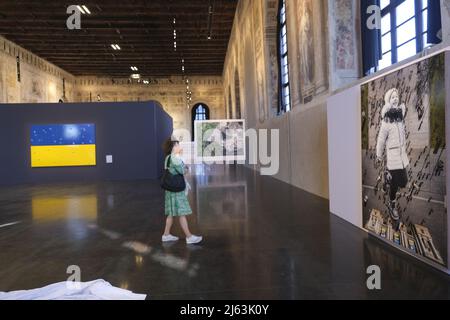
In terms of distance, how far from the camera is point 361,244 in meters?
4.63

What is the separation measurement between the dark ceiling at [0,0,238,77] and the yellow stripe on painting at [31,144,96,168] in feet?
33.5

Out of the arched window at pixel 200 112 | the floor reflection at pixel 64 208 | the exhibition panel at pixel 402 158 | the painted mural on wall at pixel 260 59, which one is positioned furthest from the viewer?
the arched window at pixel 200 112

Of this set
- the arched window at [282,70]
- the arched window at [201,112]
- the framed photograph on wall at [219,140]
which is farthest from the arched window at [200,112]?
the arched window at [282,70]

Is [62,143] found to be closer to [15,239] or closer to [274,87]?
[274,87]

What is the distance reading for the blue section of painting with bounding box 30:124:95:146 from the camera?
14.9 m

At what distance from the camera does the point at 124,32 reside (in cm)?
2623

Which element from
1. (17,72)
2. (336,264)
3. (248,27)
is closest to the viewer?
(336,264)

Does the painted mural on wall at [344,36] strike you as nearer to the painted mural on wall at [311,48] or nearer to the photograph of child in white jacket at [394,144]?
the painted mural on wall at [311,48]

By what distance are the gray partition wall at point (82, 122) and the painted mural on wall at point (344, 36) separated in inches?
347

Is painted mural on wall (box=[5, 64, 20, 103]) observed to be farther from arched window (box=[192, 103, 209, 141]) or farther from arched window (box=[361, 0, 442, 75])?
arched window (box=[361, 0, 442, 75])

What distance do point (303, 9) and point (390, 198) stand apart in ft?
23.1

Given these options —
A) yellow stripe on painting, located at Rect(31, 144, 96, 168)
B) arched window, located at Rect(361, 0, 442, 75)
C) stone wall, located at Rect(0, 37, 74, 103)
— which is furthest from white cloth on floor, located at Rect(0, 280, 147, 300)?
stone wall, located at Rect(0, 37, 74, 103)

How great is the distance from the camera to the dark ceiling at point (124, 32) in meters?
21.8
